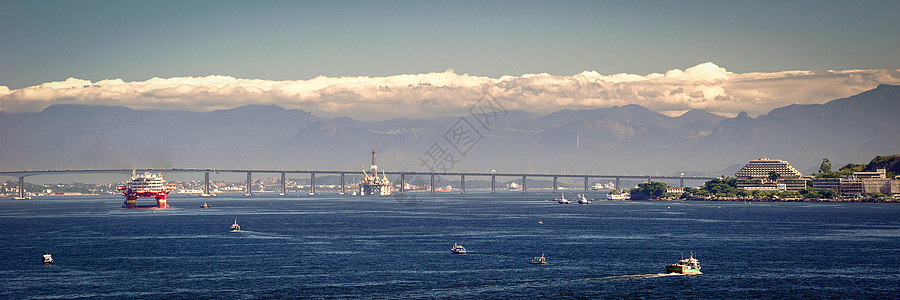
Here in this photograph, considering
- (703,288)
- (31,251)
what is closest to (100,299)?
(31,251)

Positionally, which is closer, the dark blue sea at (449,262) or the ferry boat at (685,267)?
the dark blue sea at (449,262)

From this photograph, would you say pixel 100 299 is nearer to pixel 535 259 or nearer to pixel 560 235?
pixel 535 259

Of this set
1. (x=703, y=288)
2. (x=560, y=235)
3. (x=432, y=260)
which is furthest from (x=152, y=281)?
(x=560, y=235)

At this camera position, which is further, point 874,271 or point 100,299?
point 874,271

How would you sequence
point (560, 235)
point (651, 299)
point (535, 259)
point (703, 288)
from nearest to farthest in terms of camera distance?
point (651, 299) → point (703, 288) → point (535, 259) → point (560, 235)

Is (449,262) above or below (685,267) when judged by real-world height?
below

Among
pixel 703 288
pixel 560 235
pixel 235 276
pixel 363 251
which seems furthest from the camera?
pixel 560 235

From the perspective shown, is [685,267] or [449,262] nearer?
[685,267]

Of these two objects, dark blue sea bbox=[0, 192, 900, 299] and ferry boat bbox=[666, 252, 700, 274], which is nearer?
dark blue sea bbox=[0, 192, 900, 299]

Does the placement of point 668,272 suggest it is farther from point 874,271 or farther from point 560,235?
point 560,235
